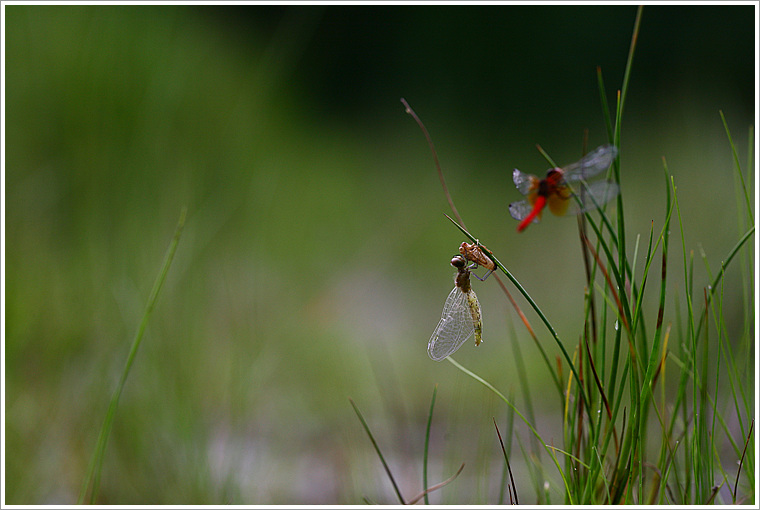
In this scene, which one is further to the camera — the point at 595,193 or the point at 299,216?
the point at 299,216

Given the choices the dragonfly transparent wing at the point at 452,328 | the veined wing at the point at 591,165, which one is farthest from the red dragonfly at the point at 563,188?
the dragonfly transparent wing at the point at 452,328

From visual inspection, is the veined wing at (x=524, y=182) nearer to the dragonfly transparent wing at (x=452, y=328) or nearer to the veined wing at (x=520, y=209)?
the veined wing at (x=520, y=209)

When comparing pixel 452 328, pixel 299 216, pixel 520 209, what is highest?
pixel 299 216

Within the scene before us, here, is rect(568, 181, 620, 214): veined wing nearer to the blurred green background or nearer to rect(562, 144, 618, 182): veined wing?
rect(562, 144, 618, 182): veined wing

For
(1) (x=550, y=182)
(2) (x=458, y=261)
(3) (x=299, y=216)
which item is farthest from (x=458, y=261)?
(3) (x=299, y=216)

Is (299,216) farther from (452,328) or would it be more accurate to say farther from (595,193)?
(595,193)

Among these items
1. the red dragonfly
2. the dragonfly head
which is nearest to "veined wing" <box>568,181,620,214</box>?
the red dragonfly
